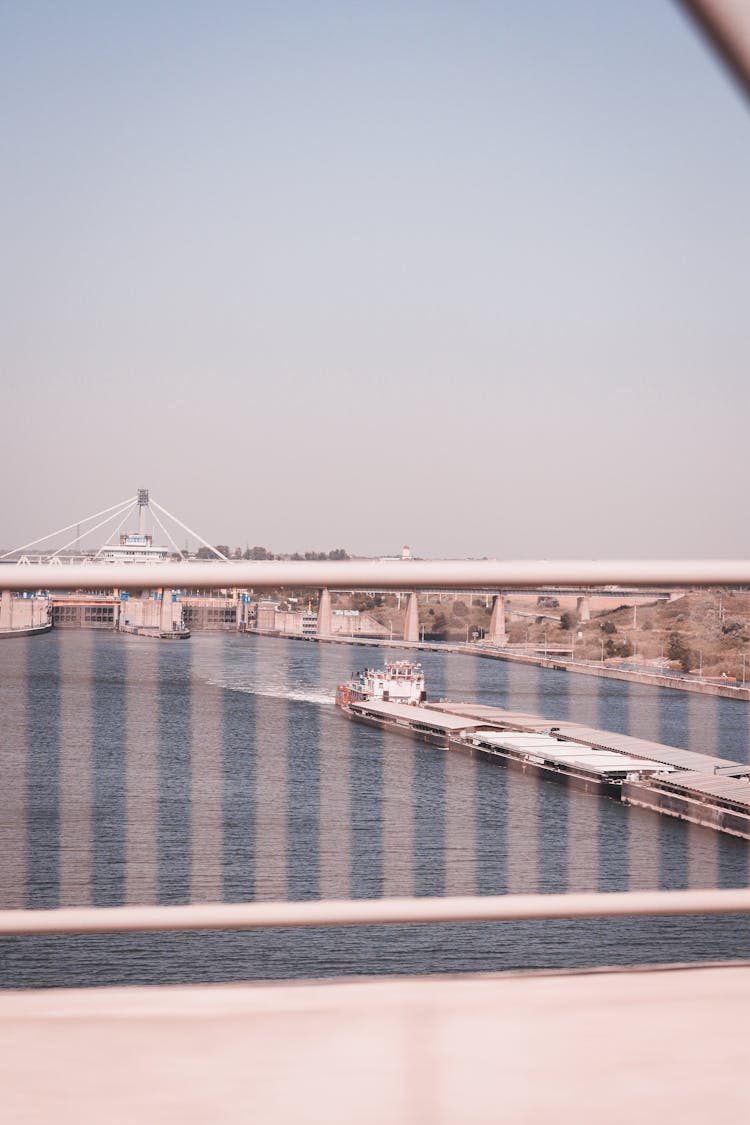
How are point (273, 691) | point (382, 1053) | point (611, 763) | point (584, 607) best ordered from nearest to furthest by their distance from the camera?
point (382, 1053)
point (584, 607)
point (273, 691)
point (611, 763)

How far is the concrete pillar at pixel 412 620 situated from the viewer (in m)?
1.29

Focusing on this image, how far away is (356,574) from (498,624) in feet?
1.09

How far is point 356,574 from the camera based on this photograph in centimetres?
110

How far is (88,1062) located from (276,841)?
1.80ft

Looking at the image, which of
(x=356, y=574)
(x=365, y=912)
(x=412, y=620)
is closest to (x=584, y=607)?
(x=412, y=620)

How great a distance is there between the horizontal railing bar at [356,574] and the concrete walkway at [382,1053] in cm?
43

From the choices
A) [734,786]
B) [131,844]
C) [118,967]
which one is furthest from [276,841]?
[118,967]

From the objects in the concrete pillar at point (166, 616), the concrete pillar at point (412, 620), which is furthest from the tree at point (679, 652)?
the concrete pillar at point (166, 616)

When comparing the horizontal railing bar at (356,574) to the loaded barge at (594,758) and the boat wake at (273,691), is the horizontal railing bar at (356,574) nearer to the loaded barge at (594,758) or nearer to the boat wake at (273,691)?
the boat wake at (273,691)

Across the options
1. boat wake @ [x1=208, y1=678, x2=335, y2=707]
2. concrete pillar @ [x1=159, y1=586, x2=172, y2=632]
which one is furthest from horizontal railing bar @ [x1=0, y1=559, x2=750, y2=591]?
boat wake @ [x1=208, y1=678, x2=335, y2=707]

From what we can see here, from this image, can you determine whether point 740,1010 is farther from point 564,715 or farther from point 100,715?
point 100,715

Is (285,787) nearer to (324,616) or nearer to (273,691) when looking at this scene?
(273,691)

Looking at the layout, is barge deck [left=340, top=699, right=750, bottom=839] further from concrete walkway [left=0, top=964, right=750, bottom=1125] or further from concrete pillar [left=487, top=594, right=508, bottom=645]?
concrete walkway [left=0, top=964, right=750, bottom=1125]

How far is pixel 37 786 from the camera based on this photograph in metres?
1.66
